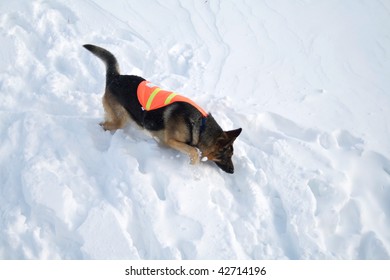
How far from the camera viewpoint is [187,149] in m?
4.50

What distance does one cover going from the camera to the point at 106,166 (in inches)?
175

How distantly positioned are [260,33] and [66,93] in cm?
445

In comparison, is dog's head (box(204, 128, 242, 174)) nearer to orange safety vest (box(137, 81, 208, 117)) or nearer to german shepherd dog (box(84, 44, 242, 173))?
german shepherd dog (box(84, 44, 242, 173))

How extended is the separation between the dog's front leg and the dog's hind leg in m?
0.84

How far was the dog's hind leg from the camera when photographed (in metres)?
4.84

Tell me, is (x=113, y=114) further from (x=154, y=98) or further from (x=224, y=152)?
(x=224, y=152)

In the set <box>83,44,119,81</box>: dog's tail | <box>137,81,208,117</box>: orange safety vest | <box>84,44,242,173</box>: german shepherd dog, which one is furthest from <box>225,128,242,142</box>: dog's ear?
<box>83,44,119,81</box>: dog's tail

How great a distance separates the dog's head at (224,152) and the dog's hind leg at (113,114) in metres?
1.41

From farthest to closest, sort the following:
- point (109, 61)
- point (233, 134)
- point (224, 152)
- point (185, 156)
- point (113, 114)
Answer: point (109, 61)
point (113, 114)
point (185, 156)
point (224, 152)
point (233, 134)

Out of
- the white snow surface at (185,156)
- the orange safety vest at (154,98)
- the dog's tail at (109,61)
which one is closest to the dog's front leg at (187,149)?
the white snow surface at (185,156)

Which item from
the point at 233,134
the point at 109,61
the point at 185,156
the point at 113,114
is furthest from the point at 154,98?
the point at 233,134

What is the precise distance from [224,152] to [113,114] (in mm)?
1775

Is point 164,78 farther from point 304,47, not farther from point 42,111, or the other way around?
point 304,47
